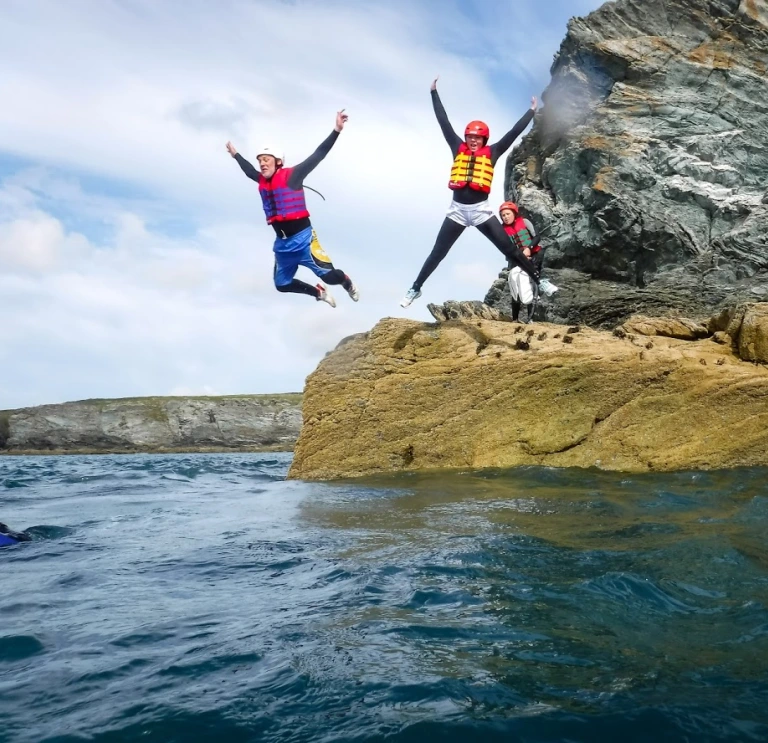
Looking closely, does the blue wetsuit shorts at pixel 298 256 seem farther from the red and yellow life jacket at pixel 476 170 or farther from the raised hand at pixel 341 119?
the red and yellow life jacket at pixel 476 170

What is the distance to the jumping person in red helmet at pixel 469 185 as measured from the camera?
1262 cm

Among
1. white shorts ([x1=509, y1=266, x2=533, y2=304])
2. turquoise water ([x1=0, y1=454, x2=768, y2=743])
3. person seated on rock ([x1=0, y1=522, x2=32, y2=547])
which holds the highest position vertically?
white shorts ([x1=509, y1=266, x2=533, y2=304])

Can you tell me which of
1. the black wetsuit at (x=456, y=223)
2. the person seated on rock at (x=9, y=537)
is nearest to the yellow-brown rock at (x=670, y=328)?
the black wetsuit at (x=456, y=223)

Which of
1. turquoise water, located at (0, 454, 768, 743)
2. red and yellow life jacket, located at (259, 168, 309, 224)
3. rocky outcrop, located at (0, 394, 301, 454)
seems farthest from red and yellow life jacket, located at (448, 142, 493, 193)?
rocky outcrop, located at (0, 394, 301, 454)

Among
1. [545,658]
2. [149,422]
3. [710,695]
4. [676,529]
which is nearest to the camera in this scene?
[710,695]

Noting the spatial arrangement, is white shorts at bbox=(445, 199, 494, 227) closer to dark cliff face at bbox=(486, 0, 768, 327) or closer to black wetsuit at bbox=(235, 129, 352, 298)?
black wetsuit at bbox=(235, 129, 352, 298)

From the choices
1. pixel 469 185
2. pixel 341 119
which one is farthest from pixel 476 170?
pixel 341 119

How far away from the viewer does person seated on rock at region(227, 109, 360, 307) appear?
37.3ft

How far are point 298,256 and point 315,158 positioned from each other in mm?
1511

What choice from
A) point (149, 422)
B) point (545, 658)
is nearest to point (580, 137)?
point (545, 658)

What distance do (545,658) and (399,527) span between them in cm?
389

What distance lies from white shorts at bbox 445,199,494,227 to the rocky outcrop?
62.9 metres

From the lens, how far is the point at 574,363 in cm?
1206

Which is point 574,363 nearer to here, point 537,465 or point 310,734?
point 537,465
